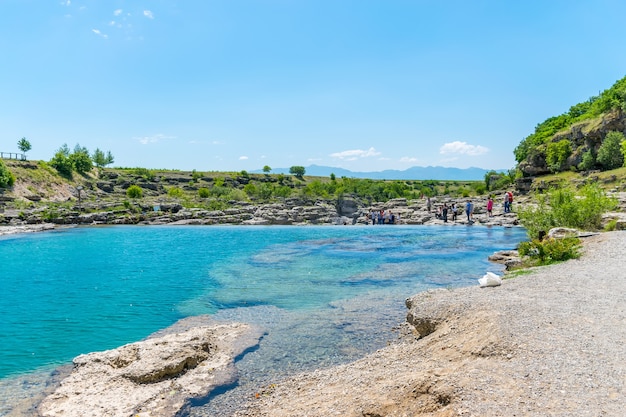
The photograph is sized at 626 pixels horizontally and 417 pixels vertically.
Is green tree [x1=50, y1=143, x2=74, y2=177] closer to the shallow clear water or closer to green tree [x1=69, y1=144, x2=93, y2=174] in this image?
green tree [x1=69, y1=144, x2=93, y2=174]

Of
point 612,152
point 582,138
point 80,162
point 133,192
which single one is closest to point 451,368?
point 612,152

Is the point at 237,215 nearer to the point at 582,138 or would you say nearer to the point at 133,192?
the point at 133,192

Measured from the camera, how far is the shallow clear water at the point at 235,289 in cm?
1305

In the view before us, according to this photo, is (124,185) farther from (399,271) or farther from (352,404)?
(352,404)

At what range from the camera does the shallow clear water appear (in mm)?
13047

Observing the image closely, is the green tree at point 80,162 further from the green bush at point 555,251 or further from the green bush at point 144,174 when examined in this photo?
the green bush at point 555,251

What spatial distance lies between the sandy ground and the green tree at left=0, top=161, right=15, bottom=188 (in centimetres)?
8390

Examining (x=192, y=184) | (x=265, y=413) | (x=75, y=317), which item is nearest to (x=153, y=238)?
(x=75, y=317)

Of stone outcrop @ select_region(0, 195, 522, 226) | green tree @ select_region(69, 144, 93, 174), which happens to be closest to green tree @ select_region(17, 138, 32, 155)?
green tree @ select_region(69, 144, 93, 174)

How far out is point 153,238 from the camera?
47438 millimetres

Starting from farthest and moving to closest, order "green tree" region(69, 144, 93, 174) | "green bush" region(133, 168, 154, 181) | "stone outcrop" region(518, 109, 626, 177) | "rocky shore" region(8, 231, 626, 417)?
"green bush" region(133, 168, 154, 181), "green tree" region(69, 144, 93, 174), "stone outcrop" region(518, 109, 626, 177), "rocky shore" region(8, 231, 626, 417)

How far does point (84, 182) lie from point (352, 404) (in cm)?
11030

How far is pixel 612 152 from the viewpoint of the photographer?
5616 cm

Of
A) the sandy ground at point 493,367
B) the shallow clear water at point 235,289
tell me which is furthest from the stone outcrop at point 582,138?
the sandy ground at point 493,367
